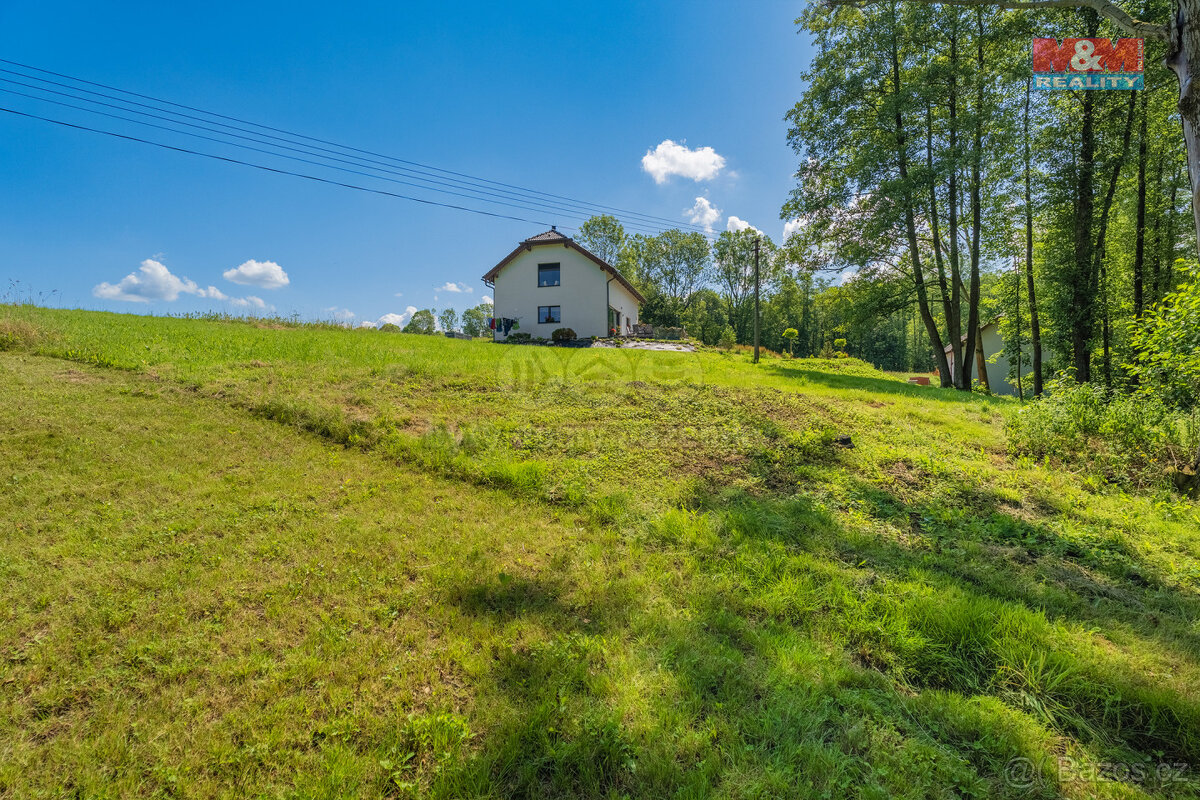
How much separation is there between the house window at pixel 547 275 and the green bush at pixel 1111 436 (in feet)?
76.3

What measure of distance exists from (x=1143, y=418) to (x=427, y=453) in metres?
9.90

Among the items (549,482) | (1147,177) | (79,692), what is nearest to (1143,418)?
(549,482)

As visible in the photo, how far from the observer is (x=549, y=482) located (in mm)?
5137

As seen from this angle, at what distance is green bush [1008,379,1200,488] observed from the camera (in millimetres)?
5395

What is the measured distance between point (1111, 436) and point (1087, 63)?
13.2 meters

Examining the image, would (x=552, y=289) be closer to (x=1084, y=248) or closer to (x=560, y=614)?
(x=1084, y=248)

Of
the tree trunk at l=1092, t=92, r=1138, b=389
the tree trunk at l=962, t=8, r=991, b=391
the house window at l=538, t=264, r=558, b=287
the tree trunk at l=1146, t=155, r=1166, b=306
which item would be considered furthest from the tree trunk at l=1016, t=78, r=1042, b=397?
the house window at l=538, t=264, r=558, b=287

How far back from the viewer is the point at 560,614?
3.11 metres

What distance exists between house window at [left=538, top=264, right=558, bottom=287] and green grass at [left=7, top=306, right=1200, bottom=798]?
2171 centimetres

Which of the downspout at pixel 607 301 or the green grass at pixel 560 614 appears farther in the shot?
the downspout at pixel 607 301

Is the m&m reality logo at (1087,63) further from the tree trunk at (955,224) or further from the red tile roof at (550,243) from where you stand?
the red tile roof at (550,243)

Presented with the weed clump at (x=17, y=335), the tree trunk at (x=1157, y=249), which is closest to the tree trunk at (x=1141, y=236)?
the tree trunk at (x=1157, y=249)

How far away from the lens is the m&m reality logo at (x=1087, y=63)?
35.7 ft

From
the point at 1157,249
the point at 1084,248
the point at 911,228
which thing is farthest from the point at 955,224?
the point at 1157,249
